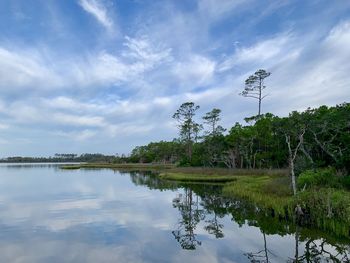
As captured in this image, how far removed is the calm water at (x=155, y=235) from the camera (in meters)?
12.2

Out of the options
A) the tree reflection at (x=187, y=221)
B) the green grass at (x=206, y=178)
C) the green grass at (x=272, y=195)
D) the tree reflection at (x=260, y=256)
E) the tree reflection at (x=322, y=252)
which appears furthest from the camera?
the green grass at (x=206, y=178)

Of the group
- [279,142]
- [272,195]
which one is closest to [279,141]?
[279,142]

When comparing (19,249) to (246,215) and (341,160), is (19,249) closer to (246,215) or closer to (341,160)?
(246,215)

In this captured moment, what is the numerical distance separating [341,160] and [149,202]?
14598 millimetres

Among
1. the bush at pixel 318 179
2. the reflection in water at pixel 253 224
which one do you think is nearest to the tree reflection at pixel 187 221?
the reflection in water at pixel 253 224

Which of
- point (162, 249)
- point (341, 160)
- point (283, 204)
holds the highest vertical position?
point (341, 160)

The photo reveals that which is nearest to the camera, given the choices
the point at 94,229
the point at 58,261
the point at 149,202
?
the point at 58,261

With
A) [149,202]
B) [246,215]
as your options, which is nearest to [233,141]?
[149,202]

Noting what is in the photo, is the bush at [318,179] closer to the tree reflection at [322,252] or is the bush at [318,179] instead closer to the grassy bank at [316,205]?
the grassy bank at [316,205]

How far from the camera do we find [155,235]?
51.5 feet

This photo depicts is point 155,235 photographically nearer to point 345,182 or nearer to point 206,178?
point 345,182

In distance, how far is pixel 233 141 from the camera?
55188mm

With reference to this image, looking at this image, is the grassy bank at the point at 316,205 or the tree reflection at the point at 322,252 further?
the grassy bank at the point at 316,205

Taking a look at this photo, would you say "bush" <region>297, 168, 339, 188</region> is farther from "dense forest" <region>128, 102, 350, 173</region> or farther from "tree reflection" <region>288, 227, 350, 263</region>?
"tree reflection" <region>288, 227, 350, 263</region>
